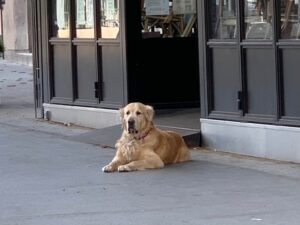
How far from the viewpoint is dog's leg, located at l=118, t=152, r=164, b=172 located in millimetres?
10520

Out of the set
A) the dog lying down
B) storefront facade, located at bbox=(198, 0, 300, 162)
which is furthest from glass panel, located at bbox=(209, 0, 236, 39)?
the dog lying down

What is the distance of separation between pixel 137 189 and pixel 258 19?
A: 3119 millimetres

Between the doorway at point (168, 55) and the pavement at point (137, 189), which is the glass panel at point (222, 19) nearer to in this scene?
the pavement at point (137, 189)

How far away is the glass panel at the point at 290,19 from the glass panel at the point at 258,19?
7.7 inches

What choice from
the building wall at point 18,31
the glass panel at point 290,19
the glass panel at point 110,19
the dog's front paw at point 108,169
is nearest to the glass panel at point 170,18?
the glass panel at point 110,19

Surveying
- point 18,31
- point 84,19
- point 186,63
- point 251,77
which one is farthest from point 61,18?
point 18,31

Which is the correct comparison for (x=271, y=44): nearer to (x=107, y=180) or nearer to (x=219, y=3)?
(x=219, y=3)

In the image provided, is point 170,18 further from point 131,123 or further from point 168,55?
point 131,123

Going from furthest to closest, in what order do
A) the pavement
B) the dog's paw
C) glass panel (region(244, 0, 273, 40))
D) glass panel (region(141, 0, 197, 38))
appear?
1. glass panel (region(141, 0, 197, 38))
2. glass panel (region(244, 0, 273, 40))
3. the dog's paw
4. the pavement

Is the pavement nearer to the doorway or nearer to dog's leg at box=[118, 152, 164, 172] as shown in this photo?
dog's leg at box=[118, 152, 164, 172]

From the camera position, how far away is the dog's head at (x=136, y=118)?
10.6 m

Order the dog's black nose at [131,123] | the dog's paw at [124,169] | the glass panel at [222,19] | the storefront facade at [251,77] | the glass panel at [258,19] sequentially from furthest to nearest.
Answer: the glass panel at [222,19] → the glass panel at [258,19] → the storefront facade at [251,77] → the dog's black nose at [131,123] → the dog's paw at [124,169]

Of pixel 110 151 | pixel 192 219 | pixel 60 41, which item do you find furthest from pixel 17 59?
pixel 192 219

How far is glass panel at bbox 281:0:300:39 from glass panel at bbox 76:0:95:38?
432cm
